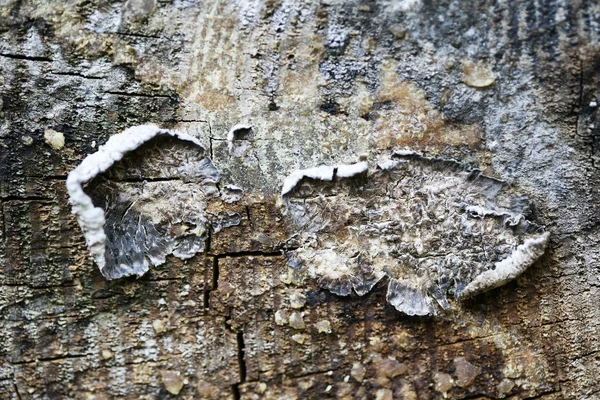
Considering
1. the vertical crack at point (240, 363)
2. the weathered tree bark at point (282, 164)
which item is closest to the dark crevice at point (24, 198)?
the weathered tree bark at point (282, 164)

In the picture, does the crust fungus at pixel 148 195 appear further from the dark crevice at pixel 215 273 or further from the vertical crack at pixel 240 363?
the vertical crack at pixel 240 363

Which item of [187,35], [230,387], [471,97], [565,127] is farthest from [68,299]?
[565,127]

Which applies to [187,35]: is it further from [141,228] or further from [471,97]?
[471,97]

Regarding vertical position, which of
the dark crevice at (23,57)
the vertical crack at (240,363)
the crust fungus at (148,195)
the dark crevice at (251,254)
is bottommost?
the vertical crack at (240,363)

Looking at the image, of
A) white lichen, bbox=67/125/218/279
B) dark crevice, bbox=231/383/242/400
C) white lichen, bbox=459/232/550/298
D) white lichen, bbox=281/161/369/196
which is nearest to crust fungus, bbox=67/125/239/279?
white lichen, bbox=67/125/218/279

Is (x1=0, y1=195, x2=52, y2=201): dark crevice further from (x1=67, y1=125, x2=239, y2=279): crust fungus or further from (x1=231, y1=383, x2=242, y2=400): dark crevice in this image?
(x1=231, y1=383, x2=242, y2=400): dark crevice

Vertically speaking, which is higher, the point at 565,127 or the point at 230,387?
the point at 565,127

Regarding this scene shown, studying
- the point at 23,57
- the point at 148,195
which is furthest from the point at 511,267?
the point at 23,57
